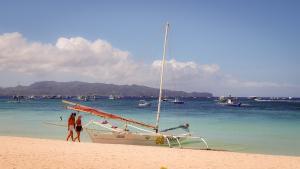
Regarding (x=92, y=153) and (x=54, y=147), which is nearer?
(x=92, y=153)

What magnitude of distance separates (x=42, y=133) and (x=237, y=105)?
86011 mm

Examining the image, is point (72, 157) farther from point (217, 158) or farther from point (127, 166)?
point (217, 158)

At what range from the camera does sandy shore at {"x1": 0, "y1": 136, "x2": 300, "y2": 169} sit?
13813mm

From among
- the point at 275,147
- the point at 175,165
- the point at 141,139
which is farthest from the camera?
the point at 275,147

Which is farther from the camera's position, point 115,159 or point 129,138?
point 129,138

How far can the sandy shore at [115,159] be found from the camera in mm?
13813

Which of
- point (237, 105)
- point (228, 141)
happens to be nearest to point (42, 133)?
point (228, 141)

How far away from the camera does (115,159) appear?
50.6ft

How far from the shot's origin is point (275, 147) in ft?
85.6

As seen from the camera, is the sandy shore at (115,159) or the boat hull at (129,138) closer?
the sandy shore at (115,159)

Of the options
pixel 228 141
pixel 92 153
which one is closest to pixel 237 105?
pixel 228 141

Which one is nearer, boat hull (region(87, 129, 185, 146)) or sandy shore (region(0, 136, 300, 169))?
sandy shore (region(0, 136, 300, 169))

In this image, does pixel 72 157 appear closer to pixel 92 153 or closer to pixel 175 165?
pixel 92 153

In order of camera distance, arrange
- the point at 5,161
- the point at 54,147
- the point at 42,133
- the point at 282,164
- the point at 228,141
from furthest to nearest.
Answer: the point at 42,133
the point at 228,141
the point at 54,147
the point at 282,164
the point at 5,161
